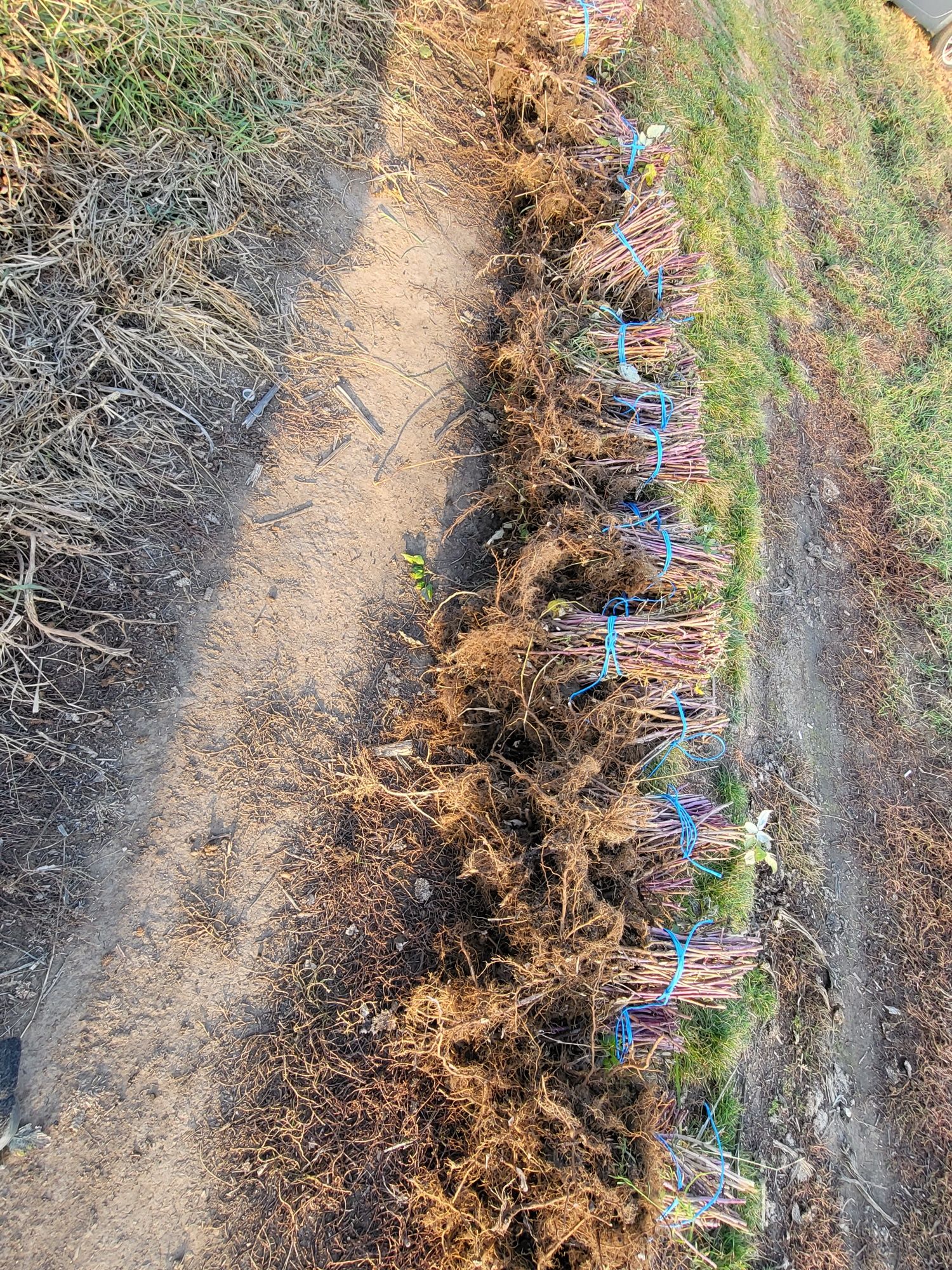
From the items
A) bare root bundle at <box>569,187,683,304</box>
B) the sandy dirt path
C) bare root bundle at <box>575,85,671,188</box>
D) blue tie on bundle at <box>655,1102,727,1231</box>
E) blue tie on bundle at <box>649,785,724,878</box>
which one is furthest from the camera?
bare root bundle at <box>575,85,671,188</box>

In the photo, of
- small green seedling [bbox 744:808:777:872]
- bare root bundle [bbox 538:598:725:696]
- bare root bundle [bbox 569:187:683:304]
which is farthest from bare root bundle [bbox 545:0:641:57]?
small green seedling [bbox 744:808:777:872]

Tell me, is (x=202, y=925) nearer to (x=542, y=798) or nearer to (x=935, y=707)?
(x=542, y=798)

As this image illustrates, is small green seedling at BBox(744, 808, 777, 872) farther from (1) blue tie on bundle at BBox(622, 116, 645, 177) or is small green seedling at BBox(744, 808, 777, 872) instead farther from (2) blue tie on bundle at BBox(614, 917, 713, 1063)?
(1) blue tie on bundle at BBox(622, 116, 645, 177)

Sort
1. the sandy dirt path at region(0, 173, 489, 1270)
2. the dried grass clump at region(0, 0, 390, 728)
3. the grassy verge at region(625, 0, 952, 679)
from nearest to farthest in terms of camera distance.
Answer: the sandy dirt path at region(0, 173, 489, 1270)
the dried grass clump at region(0, 0, 390, 728)
the grassy verge at region(625, 0, 952, 679)

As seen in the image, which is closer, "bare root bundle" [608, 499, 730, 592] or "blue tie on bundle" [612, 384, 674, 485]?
"bare root bundle" [608, 499, 730, 592]

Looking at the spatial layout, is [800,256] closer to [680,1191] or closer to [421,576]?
[421,576]

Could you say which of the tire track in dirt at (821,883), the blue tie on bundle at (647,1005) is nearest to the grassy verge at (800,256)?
the tire track in dirt at (821,883)

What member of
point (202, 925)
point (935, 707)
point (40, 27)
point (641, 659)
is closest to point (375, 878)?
point (202, 925)
